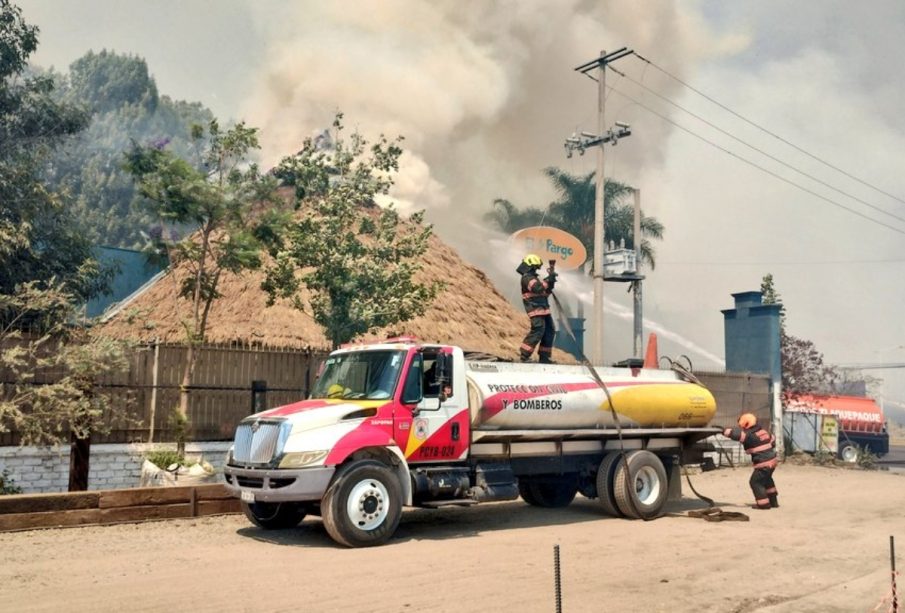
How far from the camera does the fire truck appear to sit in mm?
10695

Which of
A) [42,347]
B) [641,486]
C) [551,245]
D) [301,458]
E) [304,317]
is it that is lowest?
[641,486]

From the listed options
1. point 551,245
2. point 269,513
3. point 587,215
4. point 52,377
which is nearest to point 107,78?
point 587,215

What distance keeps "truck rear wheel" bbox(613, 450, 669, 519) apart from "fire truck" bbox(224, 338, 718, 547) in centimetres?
2

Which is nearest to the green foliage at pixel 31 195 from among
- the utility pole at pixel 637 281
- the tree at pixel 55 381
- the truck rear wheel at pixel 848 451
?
the tree at pixel 55 381

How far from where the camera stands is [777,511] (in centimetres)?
1523

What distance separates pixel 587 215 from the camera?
1889 inches

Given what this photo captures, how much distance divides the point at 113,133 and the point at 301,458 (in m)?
102

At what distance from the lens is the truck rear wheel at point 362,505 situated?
34.6ft

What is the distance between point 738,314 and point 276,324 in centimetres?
1611

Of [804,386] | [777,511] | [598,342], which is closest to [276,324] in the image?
[598,342]

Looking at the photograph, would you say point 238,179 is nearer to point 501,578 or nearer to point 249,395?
point 249,395

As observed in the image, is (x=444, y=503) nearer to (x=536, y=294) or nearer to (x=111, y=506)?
(x=536, y=294)

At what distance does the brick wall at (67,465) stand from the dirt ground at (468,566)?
2.38 m

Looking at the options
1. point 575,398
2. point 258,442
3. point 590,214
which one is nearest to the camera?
point 258,442
